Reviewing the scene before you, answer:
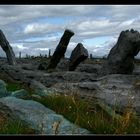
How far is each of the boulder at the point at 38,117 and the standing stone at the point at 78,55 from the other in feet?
34.2

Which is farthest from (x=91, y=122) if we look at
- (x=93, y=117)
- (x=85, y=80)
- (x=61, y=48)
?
(x=61, y=48)

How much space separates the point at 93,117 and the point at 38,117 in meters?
1.12

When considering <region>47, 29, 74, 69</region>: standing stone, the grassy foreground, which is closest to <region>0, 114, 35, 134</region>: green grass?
the grassy foreground

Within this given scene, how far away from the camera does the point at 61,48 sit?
64.5 feet

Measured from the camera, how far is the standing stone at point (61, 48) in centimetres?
1925

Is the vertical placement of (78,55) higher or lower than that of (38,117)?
higher

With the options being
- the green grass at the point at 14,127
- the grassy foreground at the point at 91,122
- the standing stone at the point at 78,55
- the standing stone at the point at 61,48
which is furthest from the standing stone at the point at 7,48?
the green grass at the point at 14,127

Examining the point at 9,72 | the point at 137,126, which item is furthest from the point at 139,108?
the point at 9,72

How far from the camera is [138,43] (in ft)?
47.6

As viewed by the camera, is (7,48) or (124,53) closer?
(124,53)

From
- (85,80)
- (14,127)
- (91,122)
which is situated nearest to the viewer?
(14,127)

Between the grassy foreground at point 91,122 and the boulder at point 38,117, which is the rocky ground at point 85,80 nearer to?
the boulder at point 38,117

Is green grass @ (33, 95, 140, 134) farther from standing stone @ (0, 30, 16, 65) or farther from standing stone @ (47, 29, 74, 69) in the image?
standing stone @ (0, 30, 16, 65)

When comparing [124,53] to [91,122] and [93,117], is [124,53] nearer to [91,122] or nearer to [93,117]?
[93,117]
